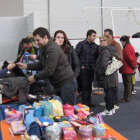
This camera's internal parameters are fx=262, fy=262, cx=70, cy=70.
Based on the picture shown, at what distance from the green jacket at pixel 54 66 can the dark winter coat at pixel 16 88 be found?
290 mm

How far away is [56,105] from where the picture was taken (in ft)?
7.79

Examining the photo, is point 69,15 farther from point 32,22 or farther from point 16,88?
point 16,88

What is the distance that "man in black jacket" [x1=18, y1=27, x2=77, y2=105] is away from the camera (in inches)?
105

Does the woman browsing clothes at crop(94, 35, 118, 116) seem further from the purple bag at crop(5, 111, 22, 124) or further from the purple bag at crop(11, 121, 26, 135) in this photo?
the purple bag at crop(11, 121, 26, 135)

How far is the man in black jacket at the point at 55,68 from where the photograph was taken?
267cm

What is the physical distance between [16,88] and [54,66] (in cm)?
57

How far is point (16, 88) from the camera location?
2943mm

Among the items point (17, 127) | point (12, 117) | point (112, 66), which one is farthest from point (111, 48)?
point (17, 127)

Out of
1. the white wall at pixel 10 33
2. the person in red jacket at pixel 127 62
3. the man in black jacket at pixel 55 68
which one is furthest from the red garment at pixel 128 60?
the white wall at pixel 10 33

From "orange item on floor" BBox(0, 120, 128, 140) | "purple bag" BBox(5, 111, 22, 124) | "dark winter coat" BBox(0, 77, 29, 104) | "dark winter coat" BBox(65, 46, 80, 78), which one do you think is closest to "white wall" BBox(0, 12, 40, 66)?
"dark winter coat" BBox(65, 46, 80, 78)

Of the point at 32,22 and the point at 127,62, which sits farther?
the point at 32,22

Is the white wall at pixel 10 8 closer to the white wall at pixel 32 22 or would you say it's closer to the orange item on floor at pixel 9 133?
the white wall at pixel 32 22

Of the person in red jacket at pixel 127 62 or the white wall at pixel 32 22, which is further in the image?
the white wall at pixel 32 22

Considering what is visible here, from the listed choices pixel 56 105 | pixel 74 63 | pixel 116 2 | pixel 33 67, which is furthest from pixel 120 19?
pixel 56 105
